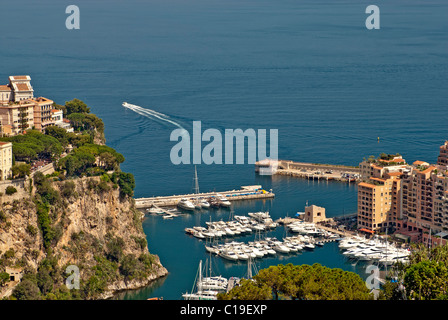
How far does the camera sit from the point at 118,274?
37719mm

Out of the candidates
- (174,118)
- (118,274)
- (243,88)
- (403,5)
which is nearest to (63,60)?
(243,88)

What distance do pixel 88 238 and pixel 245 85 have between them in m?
51.9

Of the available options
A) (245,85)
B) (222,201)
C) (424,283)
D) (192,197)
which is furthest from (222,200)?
(245,85)

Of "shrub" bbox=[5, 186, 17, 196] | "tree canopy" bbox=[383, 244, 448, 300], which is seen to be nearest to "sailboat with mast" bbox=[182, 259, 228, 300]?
"shrub" bbox=[5, 186, 17, 196]

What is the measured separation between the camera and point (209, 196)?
171 ft

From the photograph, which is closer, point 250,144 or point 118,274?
point 118,274

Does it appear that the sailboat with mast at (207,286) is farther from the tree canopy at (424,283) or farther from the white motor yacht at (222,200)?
the white motor yacht at (222,200)

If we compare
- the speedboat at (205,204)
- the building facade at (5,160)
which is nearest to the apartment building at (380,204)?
the speedboat at (205,204)

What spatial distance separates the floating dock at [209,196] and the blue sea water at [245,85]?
1.08 meters

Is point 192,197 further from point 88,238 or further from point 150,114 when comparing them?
point 150,114

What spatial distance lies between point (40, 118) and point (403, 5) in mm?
144428

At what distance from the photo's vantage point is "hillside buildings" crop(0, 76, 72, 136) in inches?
1703

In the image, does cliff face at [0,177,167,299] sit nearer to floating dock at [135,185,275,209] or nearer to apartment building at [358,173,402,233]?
floating dock at [135,185,275,209]

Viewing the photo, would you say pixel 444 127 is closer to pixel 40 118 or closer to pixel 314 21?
pixel 40 118
